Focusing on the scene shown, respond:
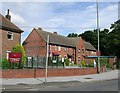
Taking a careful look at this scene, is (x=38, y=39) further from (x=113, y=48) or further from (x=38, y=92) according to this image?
(x=38, y=92)

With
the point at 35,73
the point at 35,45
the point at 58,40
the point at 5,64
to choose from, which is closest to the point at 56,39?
the point at 58,40

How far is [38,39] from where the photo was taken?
197ft

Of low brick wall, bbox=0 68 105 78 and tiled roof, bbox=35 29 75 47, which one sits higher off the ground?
tiled roof, bbox=35 29 75 47

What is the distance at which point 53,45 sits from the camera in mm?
60844

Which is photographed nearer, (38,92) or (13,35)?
(38,92)

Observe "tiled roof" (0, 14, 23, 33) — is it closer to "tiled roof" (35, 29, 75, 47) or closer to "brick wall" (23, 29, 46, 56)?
"brick wall" (23, 29, 46, 56)

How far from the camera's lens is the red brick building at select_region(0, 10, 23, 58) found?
1586 inches

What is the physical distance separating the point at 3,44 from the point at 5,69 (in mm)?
12898

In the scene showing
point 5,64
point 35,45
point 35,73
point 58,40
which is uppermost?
point 58,40

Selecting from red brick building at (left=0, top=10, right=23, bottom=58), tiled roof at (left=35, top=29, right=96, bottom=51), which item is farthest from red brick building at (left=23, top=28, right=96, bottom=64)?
red brick building at (left=0, top=10, right=23, bottom=58)

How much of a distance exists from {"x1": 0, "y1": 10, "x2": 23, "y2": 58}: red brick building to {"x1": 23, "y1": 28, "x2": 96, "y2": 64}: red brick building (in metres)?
14.3

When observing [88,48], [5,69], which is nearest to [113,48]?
[88,48]

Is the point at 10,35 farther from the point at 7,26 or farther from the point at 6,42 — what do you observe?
the point at 6,42

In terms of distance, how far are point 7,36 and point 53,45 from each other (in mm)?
Result: 20188
